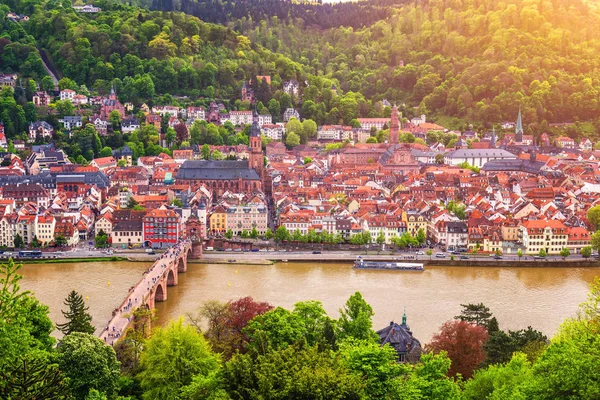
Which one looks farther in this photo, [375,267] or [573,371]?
[375,267]

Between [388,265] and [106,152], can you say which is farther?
[106,152]

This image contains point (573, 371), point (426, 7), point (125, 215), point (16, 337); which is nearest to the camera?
point (573, 371)

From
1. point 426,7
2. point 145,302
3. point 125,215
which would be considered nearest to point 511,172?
point 125,215

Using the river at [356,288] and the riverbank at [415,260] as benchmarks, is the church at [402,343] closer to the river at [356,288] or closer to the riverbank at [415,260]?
the river at [356,288]

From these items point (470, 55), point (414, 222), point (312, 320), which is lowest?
point (312, 320)

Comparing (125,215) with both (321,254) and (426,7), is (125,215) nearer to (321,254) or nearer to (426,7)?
(321,254)

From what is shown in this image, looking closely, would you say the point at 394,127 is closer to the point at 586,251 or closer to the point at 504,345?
the point at 586,251

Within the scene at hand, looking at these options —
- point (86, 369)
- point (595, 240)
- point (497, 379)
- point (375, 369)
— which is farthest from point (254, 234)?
point (497, 379)
